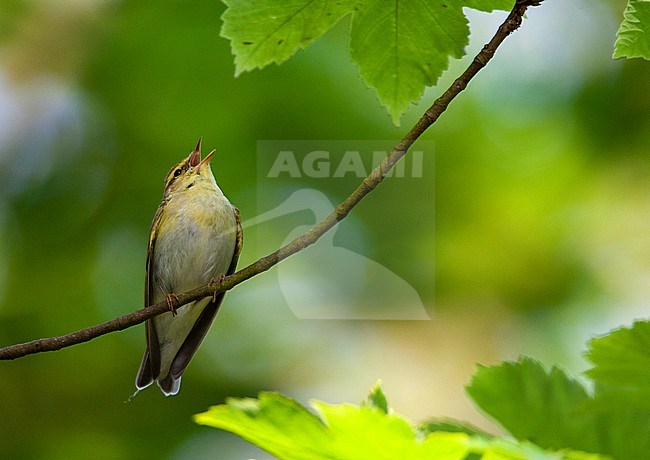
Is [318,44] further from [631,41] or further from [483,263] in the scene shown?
[631,41]

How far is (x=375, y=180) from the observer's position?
1.39 meters

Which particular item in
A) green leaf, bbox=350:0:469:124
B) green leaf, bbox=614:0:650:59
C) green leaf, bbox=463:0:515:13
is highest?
green leaf, bbox=463:0:515:13

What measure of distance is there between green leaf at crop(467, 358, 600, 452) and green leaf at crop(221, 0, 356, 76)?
0.70 m

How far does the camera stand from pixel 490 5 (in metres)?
1.29

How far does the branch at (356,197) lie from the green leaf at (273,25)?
9.0 inches

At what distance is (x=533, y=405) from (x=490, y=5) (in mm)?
683

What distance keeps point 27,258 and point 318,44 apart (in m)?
2.24

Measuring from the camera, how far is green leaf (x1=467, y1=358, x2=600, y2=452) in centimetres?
90

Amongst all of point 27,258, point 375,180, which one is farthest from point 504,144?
point 375,180

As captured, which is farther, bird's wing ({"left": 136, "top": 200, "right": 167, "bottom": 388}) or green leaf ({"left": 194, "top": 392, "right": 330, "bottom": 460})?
bird's wing ({"left": 136, "top": 200, "right": 167, "bottom": 388})

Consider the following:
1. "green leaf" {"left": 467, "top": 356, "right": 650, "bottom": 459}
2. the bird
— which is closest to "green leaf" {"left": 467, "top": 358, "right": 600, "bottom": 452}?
"green leaf" {"left": 467, "top": 356, "right": 650, "bottom": 459}

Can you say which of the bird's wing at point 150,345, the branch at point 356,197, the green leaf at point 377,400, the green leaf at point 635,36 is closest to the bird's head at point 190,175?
the bird's wing at point 150,345

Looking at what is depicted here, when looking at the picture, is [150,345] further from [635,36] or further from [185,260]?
[635,36]

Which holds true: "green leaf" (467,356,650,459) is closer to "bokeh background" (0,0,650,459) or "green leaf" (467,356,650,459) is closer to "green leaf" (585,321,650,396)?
"green leaf" (585,321,650,396)
